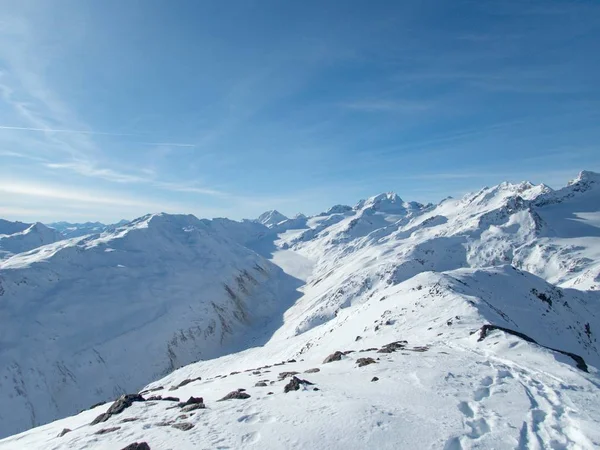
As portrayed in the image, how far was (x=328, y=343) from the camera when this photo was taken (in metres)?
43.4

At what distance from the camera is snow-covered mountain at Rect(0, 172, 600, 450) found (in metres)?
11.8

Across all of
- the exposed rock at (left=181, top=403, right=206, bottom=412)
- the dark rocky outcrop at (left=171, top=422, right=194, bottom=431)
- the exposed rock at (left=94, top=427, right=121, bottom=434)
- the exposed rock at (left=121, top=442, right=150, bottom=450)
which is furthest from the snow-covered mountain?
the exposed rock at (left=121, top=442, right=150, bottom=450)

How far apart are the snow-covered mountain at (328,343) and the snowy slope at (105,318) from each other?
337 mm

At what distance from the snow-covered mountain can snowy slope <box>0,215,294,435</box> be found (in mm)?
337

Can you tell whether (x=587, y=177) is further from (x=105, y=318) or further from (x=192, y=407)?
(x=192, y=407)

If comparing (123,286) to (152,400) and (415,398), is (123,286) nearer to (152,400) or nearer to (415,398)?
(152,400)

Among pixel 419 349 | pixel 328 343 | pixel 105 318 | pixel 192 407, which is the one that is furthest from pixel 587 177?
pixel 192 407

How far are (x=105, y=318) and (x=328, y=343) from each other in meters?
49.1

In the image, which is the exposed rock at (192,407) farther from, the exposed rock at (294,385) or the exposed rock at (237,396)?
the exposed rock at (294,385)

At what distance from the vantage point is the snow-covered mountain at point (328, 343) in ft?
38.6

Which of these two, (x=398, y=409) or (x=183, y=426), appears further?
(x=398, y=409)

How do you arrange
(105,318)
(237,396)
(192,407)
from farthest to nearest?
1. (105,318)
2. (237,396)
3. (192,407)

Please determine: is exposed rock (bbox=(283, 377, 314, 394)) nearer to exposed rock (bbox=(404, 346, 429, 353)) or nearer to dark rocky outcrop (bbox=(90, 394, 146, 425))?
dark rocky outcrop (bbox=(90, 394, 146, 425))

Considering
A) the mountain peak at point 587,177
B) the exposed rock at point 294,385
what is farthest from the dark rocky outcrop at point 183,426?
the mountain peak at point 587,177
